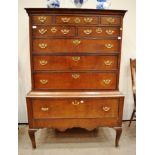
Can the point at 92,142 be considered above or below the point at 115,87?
below

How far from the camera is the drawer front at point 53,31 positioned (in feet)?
6.64

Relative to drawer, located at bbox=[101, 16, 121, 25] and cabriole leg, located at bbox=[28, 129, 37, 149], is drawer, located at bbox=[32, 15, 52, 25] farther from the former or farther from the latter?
cabriole leg, located at bbox=[28, 129, 37, 149]

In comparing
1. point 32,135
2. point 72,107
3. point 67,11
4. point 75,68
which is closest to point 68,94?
point 72,107

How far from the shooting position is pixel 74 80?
213 cm

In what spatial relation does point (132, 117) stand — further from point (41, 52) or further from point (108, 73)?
point (41, 52)

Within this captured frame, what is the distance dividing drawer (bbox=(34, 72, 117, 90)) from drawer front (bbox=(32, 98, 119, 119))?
159 millimetres

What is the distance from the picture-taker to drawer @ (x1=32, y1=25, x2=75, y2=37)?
2.02 m

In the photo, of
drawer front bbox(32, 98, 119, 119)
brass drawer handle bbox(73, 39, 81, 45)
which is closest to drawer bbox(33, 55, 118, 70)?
brass drawer handle bbox(73, 39, 81, 45)

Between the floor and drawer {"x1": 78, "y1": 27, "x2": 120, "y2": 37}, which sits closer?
drawer {"x1": 78, "y1": 27, "x2": 120, "y2": 37}

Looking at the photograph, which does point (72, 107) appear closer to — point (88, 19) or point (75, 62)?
point (75, 62)
